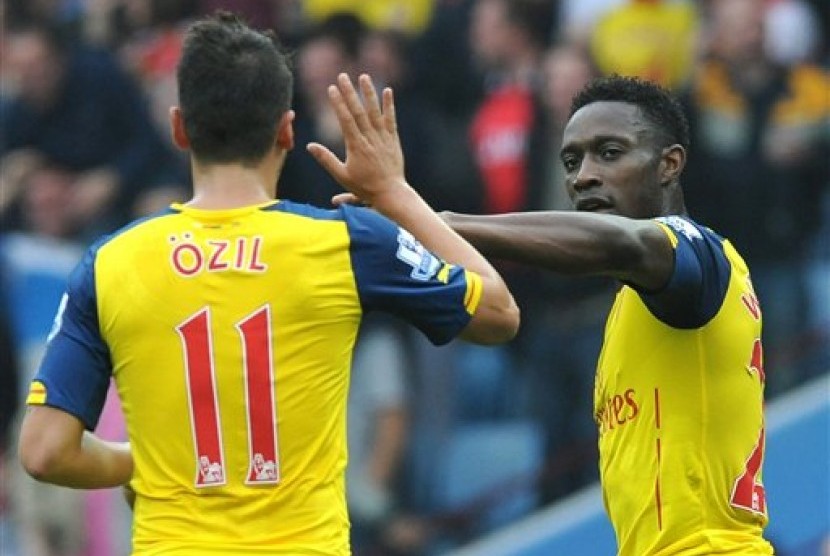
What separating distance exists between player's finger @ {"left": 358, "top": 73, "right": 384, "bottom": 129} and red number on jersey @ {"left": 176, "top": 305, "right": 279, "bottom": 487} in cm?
66

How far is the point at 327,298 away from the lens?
4.79 meters

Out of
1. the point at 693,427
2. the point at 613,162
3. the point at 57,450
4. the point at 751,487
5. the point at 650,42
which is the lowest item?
the point at 751,487

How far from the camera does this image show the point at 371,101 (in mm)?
5059

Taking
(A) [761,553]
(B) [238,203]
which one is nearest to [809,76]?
(A) [761,553]

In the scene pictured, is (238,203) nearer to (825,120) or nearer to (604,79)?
(604,79)

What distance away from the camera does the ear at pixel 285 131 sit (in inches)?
192

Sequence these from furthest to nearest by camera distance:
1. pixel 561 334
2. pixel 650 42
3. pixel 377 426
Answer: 1. pixel 377 426
2. pixel 561 334
3. pixel 650 42

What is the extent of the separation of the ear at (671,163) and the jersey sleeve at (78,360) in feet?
6.22

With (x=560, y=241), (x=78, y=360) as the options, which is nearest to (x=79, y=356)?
(x=78, y=360)

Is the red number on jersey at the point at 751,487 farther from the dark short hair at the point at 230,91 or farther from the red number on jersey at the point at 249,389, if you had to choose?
the dark short hair at the point at 230,91

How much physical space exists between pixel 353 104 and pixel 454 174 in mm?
6573

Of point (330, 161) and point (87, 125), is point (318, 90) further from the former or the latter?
point (330, 161)

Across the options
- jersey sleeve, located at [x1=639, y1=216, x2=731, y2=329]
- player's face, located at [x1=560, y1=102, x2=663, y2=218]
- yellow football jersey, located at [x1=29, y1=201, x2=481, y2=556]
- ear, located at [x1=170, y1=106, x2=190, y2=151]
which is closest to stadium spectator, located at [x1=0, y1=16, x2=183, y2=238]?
player's face, located at [x1=560, y1=102, x2=663, y2=218]

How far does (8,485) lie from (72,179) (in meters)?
2.15
